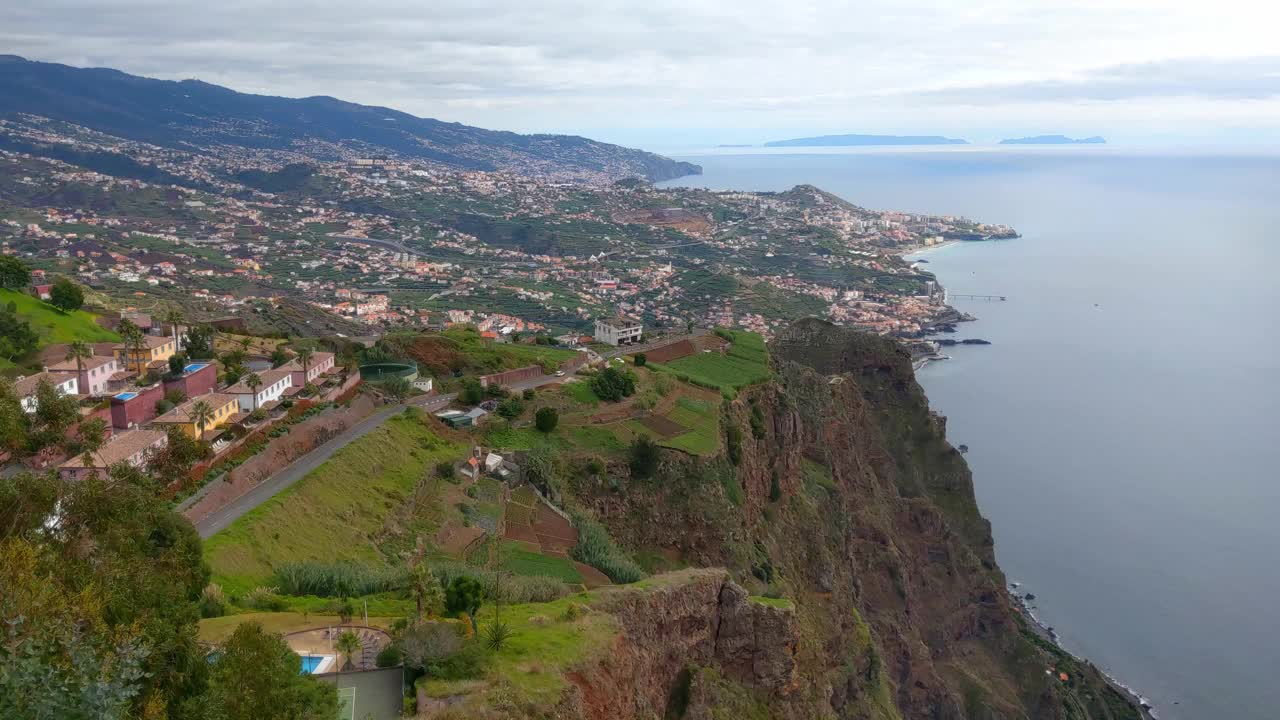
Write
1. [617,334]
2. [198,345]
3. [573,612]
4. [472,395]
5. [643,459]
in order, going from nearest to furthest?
[573,612]
[643,459]
[472,395]
[198,345]
[617,334]

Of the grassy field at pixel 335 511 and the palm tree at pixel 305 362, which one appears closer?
the grassy field at pixel 335 511

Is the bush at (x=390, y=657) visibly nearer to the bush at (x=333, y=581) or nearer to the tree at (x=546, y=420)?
the bush at (x=333, y=581)

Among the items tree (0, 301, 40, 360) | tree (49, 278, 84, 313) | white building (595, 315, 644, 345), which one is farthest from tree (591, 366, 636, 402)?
tree (49, 278, 84, 313)

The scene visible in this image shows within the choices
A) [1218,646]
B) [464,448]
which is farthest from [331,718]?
[1218,646]

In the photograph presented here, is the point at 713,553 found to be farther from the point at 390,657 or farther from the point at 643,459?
the point at 390,657

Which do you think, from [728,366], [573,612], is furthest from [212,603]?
[728,366]

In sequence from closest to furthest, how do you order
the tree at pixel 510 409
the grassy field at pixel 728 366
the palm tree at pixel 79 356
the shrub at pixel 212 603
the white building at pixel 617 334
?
the shrub at pixel 212 603 < the palm tree at pixel 79 356 < the tree at pixel 510 409 < the grassy field at pixel 728 366 < the white building at pixel 617 334

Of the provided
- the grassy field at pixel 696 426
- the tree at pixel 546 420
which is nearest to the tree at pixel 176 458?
the tree at pixel 546 420
